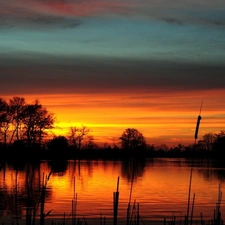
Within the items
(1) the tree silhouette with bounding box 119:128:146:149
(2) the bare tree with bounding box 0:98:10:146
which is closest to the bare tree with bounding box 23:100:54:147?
(2) the bare tree with bounding box 0:98:10:146

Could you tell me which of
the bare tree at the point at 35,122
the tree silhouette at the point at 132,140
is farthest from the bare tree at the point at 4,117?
the tree silhouette at the point at 132,140

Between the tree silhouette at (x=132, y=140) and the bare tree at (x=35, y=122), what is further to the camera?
the tree silhouette at (x=132, y=140)

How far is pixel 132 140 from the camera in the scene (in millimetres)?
133000

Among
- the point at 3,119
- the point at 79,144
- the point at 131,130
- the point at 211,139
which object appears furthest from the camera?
Result: the point at 211,139

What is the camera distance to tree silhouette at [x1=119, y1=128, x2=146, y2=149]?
431 ft

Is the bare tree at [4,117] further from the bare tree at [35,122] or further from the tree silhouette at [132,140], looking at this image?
the tree silhouette at [132,140]

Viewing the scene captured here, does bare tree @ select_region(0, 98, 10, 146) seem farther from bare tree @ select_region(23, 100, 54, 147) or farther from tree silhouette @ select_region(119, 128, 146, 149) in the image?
tree silhouette @ select_region(119, 128, 146, 149)

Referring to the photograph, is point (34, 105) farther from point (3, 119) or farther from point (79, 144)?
point (79, 144)

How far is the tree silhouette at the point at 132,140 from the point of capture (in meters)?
132

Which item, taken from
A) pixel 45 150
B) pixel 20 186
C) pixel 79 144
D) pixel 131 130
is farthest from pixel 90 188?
Result: pixel 131 130

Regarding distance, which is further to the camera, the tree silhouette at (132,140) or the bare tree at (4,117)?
the tree silhouette at (132,140)

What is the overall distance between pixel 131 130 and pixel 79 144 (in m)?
15.9

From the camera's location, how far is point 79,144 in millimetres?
125750

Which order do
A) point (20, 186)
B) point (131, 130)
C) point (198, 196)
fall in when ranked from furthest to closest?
point (131, 130) < point (20, 186) < point (198, 196)
